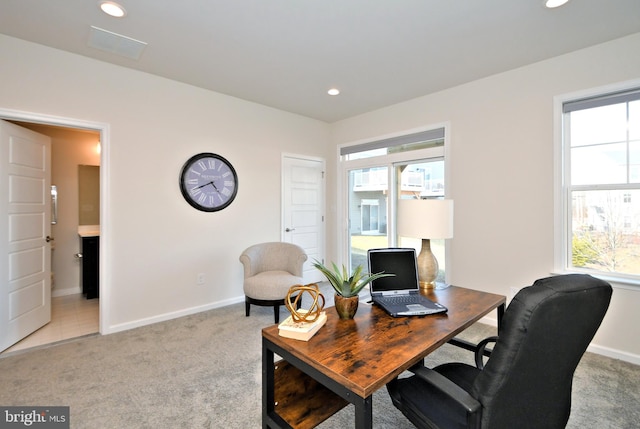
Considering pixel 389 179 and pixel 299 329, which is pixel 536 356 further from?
pixel 389 179

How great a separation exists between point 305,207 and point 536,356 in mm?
3863

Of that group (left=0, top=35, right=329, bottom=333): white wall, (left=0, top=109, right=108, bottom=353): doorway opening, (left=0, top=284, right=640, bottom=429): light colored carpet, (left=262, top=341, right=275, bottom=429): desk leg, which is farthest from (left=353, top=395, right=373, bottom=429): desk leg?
(left=0, top=109, right=108, bottom=353): doorway opening

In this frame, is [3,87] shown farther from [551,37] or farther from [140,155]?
[551,37]

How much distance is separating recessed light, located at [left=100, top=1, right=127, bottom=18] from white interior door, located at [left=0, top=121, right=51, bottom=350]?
54.9 inches

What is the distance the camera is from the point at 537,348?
0.92 m

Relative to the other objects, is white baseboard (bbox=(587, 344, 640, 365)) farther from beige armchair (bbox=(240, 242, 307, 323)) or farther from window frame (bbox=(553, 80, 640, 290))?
beige armchair (bbox=(240, 242, 307, 323))

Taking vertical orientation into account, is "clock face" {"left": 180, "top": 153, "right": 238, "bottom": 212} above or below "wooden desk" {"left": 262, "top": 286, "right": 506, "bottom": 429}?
above

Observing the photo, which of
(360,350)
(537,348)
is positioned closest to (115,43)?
(360,350)

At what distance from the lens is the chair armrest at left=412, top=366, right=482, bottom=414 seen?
96 centimetres

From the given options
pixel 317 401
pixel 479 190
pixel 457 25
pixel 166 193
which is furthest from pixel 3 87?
pixel 479 190

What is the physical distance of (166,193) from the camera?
3283 millimetres

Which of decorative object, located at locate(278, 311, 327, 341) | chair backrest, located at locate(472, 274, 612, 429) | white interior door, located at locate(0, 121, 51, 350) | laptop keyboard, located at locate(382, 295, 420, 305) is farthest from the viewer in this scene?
white interior door, located at locate(0, 121, 51, 350)

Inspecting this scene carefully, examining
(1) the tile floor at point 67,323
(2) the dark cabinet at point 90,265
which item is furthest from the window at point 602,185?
(2) the dark cabinet at point 90,265

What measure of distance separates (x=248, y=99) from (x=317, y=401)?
3547 millimetres
